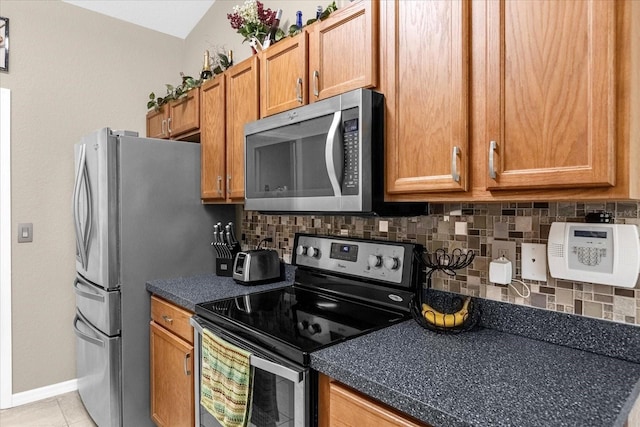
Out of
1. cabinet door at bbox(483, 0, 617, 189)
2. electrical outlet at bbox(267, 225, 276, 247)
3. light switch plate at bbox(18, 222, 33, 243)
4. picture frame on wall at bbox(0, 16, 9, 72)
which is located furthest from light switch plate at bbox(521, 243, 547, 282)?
picture frame on wall at bbox(0, 16, 9, 72)

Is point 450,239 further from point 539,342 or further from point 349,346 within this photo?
point 349,346

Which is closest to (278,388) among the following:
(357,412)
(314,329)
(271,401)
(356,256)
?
(271,401)

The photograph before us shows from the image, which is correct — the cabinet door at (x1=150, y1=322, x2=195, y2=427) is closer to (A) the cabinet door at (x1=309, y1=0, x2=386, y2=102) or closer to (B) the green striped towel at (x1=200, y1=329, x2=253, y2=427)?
(B) the green striped towel at (x1=200, y1=329, x2=253, y2=427)

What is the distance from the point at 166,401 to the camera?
1.97 meters

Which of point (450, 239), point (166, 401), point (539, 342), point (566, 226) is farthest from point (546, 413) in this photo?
point (166, 401)

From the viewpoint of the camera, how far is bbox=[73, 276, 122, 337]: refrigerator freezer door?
2068 millimetres

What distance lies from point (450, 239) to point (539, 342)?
45 centimetres

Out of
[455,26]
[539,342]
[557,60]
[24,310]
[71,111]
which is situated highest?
[71,111]

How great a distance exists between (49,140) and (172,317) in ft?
5.65

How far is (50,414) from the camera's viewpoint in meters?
2.48

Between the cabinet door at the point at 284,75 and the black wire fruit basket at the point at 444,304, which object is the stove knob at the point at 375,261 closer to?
the black wire fruit basket at the point at 444,304

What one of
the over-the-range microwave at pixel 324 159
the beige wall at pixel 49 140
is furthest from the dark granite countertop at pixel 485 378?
the beige wall at pixel 49 140

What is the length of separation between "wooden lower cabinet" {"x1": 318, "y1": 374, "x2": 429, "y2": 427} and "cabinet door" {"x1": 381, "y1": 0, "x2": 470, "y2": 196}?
64cm

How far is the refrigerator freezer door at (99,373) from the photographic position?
2072 mm
